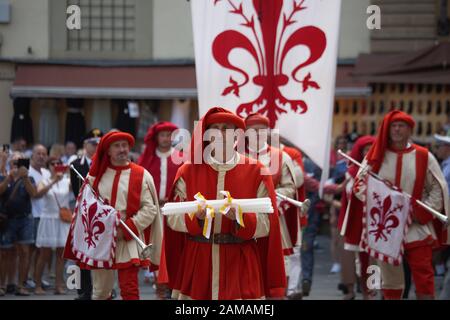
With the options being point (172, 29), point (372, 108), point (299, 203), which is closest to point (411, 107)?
point (372, 108)

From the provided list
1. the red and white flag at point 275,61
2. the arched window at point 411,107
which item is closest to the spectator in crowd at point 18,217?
the red and white flag at point 275,61

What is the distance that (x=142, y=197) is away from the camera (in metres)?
9.69

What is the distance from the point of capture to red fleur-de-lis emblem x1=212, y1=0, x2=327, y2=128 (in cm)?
1027

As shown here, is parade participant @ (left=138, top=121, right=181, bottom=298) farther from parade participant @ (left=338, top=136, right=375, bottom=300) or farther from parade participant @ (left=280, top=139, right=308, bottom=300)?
parade participant @ (left=338, top=136, right=375, bottom=300)

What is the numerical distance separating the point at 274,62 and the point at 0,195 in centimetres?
398

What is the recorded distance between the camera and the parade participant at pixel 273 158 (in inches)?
406

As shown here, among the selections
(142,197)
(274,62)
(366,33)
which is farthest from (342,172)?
(366,33)

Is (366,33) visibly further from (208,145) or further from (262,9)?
(208,145)

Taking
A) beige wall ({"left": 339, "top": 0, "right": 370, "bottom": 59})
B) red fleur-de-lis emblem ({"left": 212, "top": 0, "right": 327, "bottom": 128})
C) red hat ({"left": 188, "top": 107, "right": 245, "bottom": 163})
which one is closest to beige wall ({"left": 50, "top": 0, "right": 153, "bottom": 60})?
red fleur-de-lis emblem ({"left": 212, "top": 0, "right": 327, "bottom": 128})

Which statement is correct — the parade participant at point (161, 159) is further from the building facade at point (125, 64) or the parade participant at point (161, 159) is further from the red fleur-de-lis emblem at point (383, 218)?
the red fleur-de-lis emblem at point (383, 218)

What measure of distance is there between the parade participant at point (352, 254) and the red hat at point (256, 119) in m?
1.27

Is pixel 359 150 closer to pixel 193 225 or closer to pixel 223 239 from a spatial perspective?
pixel 223 239

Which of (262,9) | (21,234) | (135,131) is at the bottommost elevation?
(21,234)

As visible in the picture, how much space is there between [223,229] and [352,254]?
18.0 feet
